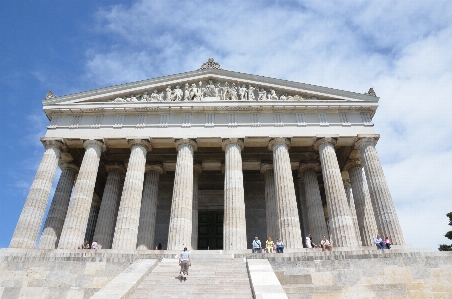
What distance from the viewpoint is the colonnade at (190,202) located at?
2542 centimetres

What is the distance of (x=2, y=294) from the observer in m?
18.5

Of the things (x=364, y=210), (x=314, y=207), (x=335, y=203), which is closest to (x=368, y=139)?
(x=364, y=210)

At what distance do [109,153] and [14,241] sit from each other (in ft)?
36.6

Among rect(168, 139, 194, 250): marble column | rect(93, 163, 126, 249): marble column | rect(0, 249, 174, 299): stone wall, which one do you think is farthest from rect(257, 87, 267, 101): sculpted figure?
rect(0, 249, 174, 299): stone wall

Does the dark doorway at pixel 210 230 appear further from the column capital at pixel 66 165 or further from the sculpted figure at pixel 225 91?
the column capital at pixel 66 165

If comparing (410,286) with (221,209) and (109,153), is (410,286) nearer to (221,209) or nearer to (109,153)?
(221,209)

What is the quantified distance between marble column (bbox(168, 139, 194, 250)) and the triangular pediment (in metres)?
4.75

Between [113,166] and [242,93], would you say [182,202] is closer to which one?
[113,166]

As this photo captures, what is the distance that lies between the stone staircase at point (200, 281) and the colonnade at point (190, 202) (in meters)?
6.01

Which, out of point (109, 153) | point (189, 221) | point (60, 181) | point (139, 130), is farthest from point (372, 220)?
point (60, 181)

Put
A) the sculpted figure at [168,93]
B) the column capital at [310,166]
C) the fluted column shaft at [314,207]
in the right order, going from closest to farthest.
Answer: the fluted column shaft at [314,207], the sculpted figure at [168,93], the column capital at [310,166]

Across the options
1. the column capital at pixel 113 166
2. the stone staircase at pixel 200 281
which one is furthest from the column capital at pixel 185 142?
the stone staircase at pixel 200 281

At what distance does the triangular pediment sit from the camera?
31.3 metres

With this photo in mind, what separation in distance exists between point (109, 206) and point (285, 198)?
15617 mm
